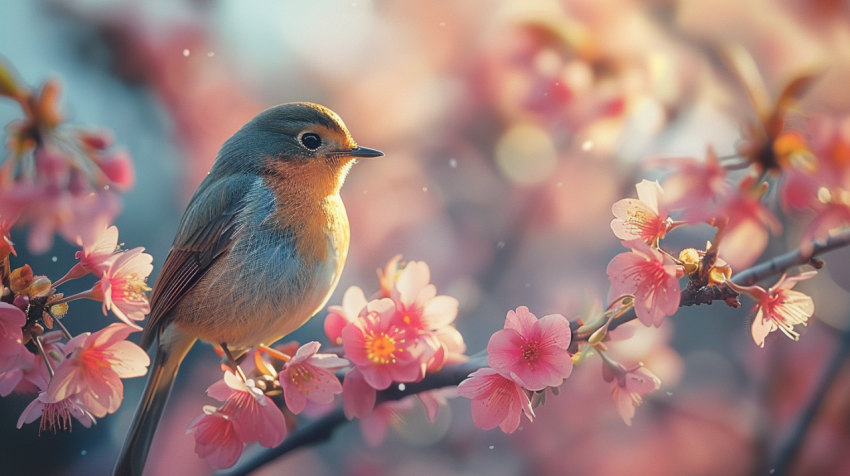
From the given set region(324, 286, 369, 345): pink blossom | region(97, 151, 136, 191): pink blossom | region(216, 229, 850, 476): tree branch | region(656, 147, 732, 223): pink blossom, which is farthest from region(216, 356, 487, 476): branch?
region(97, 151, 136, 191): pink blossom

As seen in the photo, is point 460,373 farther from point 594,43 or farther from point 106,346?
point 594,43

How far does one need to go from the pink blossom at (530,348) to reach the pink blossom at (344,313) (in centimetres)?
26

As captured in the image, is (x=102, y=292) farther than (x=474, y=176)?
No

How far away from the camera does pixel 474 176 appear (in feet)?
4.54

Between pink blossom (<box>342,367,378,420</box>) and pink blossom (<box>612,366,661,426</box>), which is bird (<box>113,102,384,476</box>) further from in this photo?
pink blossom (<box>612,366,661,426</box>)

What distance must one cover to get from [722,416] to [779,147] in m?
0.82

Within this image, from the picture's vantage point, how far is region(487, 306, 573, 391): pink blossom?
672mm

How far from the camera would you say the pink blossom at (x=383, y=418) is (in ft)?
2.94

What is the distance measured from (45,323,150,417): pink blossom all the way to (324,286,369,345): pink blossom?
271mm

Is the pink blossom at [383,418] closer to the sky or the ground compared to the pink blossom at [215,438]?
closer to the ground

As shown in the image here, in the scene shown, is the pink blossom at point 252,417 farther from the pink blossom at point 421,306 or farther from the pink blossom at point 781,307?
the pink blossom at point 781,307

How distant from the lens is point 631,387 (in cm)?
71

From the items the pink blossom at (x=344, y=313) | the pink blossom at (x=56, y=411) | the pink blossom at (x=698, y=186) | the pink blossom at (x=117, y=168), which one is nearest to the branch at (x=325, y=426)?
the pink blossom at (x=344, y=313)

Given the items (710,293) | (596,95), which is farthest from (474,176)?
(710,293)
